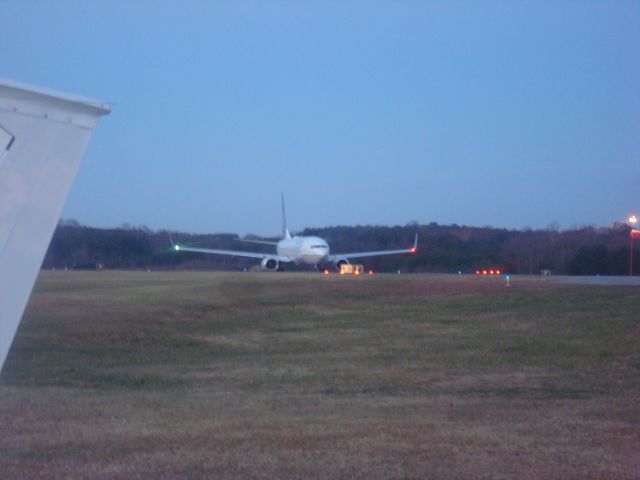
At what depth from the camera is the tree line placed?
5072 cm

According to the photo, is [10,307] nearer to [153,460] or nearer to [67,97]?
[67,97]

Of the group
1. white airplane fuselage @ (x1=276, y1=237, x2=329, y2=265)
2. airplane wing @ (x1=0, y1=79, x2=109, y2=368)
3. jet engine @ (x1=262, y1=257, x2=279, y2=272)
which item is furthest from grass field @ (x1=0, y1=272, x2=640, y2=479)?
jet engine @ (x1=262, y1=257, x2=279, y2=272)

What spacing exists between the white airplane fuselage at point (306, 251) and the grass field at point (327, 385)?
2223 centimetres

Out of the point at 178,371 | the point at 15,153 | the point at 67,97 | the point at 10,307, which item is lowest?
the point at 178,371

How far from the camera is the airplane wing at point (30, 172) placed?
4.19 meters

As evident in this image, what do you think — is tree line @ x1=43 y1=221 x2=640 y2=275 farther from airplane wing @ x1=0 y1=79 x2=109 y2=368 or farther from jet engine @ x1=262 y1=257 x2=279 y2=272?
airplane wing @ x1=0 y1=79 x2=109 y2=368

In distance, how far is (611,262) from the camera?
159 feet

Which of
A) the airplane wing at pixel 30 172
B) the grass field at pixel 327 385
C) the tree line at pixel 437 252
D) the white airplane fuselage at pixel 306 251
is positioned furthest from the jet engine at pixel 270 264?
the airplane wing at pixel 30 172

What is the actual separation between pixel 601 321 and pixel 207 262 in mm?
46777

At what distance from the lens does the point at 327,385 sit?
12727 mm

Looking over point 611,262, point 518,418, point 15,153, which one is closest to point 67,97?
point 15,153

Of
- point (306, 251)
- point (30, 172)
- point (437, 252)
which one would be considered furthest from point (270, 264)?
point (30, 172)

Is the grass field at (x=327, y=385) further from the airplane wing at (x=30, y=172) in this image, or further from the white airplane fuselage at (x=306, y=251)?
the white airplane fuselage at (x=306, y=251)

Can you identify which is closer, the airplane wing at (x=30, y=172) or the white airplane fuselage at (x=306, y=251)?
the airplane wing at (x=30, y=172)
